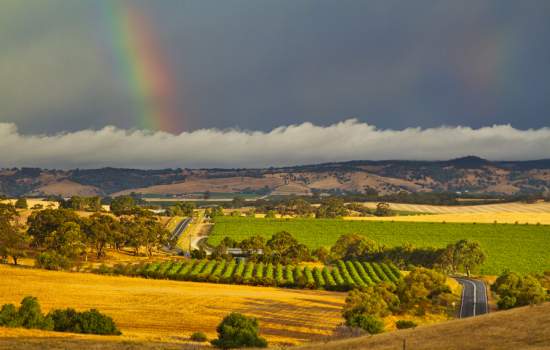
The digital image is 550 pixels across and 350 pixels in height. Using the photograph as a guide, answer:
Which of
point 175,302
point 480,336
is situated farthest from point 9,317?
point 480,336

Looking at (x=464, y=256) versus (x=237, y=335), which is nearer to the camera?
(x=237, y=335)

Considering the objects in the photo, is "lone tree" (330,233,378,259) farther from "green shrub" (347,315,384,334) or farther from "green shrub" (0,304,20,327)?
"green shrub" (0,304,20,327)

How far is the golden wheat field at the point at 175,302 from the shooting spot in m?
66.1

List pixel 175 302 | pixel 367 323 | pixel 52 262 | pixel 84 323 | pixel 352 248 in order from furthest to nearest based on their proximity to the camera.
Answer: pixel 352 248 < pixel 52 262 < pixel 175 302 < pixel 367 323 < pixel 84 323

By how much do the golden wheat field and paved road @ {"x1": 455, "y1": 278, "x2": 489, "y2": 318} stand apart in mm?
20021

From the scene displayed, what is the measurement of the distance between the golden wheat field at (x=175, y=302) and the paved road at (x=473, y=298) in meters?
20.0

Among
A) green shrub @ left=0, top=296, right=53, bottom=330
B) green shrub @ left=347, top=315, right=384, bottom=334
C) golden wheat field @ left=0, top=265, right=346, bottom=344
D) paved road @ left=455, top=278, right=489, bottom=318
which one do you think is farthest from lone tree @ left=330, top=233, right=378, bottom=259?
green shrub @ left=0, top=296, right=53, bottom=330

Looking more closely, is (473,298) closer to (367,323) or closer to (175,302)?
(367,323)

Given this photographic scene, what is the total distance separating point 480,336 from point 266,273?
9564 centimetres

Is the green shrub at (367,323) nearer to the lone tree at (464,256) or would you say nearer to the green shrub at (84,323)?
the green shrub at (84,323)

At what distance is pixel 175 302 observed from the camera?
275ft

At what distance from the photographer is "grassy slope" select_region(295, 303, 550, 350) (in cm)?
3434

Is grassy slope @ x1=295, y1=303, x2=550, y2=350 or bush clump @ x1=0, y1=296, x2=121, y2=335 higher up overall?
grassy slope @ x1=295, y1=303, x2=550, y2=350

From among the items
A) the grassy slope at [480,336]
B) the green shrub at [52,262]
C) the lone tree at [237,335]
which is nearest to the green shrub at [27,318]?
the lone tree at [237,335]
